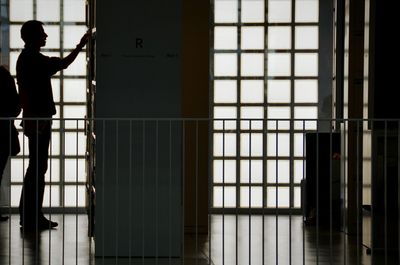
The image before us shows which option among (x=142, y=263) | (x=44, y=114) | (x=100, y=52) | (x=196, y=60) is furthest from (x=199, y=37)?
(x=142, y=263)

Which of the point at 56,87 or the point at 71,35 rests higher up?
the point at 71,35

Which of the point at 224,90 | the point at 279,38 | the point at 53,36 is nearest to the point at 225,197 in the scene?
the point at 224,90

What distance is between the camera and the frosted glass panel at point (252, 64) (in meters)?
11.8

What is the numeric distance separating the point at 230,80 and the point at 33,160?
2.99m

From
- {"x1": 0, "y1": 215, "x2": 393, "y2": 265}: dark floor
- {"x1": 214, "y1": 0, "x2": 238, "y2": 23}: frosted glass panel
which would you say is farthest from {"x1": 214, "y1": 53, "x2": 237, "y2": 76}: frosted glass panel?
{"x1": 0, "y1": 215, "x2": 393, "y2": 265}: dark floor

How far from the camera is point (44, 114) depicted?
9445 millimetres

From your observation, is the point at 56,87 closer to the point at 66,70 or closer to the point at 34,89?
the point at 66,70

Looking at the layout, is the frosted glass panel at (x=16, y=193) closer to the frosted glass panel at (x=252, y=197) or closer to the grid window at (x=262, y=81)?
the grid window at (x=262, y=81)

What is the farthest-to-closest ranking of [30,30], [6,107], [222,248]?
1. [6,107]
2. [30,30]
3. [222,248]

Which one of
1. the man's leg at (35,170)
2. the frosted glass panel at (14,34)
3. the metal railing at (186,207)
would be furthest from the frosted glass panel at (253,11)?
the man's leg at (35,170)

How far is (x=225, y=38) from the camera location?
11781 mm

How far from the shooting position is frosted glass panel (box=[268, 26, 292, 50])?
11.8 m

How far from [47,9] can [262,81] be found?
2.27m

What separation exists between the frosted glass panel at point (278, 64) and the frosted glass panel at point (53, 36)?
2.12 meters
